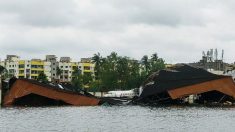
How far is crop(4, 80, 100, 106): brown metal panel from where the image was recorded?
94.4m

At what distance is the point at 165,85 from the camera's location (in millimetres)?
97375

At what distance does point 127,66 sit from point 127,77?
3390 mm

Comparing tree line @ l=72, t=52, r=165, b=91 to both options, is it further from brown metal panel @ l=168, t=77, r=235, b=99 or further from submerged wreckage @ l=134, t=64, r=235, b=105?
brown metal panel @ l=168, t=77, r=235, b=99

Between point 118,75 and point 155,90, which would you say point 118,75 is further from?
point 155,90

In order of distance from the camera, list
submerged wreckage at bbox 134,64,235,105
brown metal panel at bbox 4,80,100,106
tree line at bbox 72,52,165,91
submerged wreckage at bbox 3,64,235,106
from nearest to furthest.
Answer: brown metal panel at bbox 4,80,100,106
submerged wreckage at bbox 3,64,235,106
submerged wreckage at bbox 134,64,235,105
tree line at bbox 72,52,165,91

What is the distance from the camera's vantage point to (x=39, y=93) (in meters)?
94.8

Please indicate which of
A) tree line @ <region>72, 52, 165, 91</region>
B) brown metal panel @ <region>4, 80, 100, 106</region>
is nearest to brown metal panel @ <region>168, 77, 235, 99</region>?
brown metal panel @ <region>4, 80, 100, 106</region>

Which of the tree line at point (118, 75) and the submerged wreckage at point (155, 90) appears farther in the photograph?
the tree line at point (118, 75)

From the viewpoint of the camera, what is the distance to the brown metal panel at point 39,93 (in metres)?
94.4

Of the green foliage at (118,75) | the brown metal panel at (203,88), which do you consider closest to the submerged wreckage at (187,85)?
the brown metal panel at (203,88)

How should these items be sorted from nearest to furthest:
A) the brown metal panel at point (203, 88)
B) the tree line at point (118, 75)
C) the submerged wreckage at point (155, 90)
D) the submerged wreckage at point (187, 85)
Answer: the submerged wreckage at point (155, 90)
the brown metal panel at point (203, 88)
the submerged wreckage at point (187, 85)
the tree line at point (118, 75)

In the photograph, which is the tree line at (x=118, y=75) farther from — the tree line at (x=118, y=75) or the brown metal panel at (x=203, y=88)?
the brown metal panel at (x=203, y=88)

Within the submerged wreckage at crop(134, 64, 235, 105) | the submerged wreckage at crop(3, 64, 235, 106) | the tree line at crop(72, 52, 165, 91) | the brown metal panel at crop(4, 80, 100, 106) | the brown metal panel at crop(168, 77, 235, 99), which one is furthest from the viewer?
the tree line at crop(72, 52, 165, 91)

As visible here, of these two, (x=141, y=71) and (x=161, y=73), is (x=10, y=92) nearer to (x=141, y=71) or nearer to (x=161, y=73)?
(x=161, y=73)
